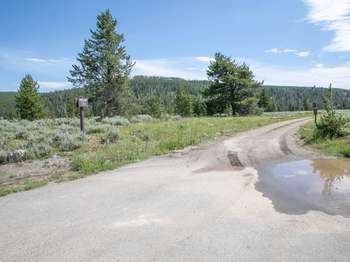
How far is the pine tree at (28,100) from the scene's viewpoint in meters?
42.8

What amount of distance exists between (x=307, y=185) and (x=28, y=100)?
4279 centimetres

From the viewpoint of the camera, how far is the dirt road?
394 centimetres

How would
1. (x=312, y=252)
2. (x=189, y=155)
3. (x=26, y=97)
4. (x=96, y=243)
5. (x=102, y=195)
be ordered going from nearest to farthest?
(x=312, y=252), (x=96, y=243), (x=102, y=195), (x=189, y=155), (x=26, y=97)

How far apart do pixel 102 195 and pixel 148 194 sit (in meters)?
0.94

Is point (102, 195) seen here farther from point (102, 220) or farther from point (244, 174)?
point (244, 174)

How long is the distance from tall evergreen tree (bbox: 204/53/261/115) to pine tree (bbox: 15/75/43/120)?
77.9 feet

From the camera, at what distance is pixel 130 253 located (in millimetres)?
3938

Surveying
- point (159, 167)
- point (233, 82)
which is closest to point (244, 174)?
point (159, 167)

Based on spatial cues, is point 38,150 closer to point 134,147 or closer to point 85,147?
point 85,147

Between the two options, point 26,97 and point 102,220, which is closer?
point 102,220

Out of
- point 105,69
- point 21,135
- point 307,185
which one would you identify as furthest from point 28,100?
point 307,185

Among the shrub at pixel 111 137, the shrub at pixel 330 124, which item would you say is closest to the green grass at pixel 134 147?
the shrub at pixel 111 137

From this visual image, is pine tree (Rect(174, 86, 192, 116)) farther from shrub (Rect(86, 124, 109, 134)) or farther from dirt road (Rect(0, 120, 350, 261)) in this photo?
dirt road (Rect(0, 120, 350, 261))

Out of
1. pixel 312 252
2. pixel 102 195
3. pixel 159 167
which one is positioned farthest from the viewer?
pixel 159 167
